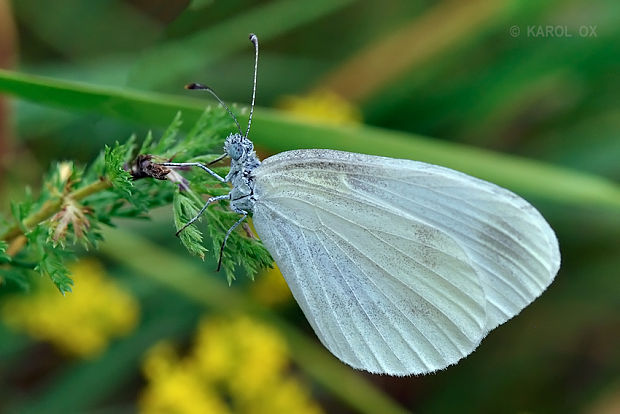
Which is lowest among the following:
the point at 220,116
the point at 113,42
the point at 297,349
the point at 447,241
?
the point at 297,349

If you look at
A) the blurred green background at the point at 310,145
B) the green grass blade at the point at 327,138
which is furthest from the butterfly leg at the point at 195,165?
the blurred green background at the point at 310,145

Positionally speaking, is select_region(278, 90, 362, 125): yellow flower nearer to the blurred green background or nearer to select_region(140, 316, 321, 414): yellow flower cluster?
the blurred green background

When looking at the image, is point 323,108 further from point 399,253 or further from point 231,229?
point 231,229

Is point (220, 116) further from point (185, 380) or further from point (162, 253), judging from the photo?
point (162, 253)

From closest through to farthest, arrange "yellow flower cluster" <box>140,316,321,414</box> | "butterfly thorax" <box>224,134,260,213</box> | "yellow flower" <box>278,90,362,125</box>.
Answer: "butterfly thorax" <box>224,134,260,213</box>, "yellow flower cluster" <box>140,316,321,414</box>, "yellow flower" <box>278,90,362,125</box>

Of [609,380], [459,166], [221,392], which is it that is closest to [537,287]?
[459,166]

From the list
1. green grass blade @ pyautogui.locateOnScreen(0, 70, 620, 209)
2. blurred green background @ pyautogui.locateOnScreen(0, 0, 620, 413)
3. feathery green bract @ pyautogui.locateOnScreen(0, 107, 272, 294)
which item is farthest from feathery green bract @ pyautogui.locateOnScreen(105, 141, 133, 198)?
blurred green background @ pyautogui.locateOnScreen(0, 0, 620, 413)
